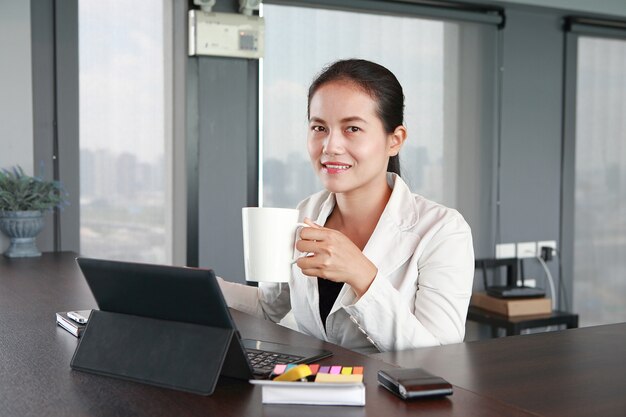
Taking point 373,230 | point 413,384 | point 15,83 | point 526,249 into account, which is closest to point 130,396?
point 413,384

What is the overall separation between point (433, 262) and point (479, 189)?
2.59 m

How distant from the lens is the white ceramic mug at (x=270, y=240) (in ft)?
4.28

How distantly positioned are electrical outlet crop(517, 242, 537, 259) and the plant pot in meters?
2.62

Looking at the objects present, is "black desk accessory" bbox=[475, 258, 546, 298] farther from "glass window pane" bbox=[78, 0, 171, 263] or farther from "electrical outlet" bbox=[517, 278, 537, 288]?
"glass window pane" bbox=[78, 0, 171, 263]

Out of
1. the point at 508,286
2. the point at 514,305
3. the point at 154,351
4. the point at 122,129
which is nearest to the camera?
the point at 154,351

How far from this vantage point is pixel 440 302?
167 cm

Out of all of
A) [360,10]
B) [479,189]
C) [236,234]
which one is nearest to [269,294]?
[236,234]

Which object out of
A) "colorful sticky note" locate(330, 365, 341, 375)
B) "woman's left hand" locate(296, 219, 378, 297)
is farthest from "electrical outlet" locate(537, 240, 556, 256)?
"colorful sticky note" locate(330, 365, 341, 375)

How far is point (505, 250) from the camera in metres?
4.24

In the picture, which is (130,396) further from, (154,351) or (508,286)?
(508,286)

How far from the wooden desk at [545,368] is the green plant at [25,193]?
1.86 meters

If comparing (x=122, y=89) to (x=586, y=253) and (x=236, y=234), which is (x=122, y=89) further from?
(x=586, y=253)

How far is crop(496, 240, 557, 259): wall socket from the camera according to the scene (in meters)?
4.23

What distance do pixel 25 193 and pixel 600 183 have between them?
3327mm
